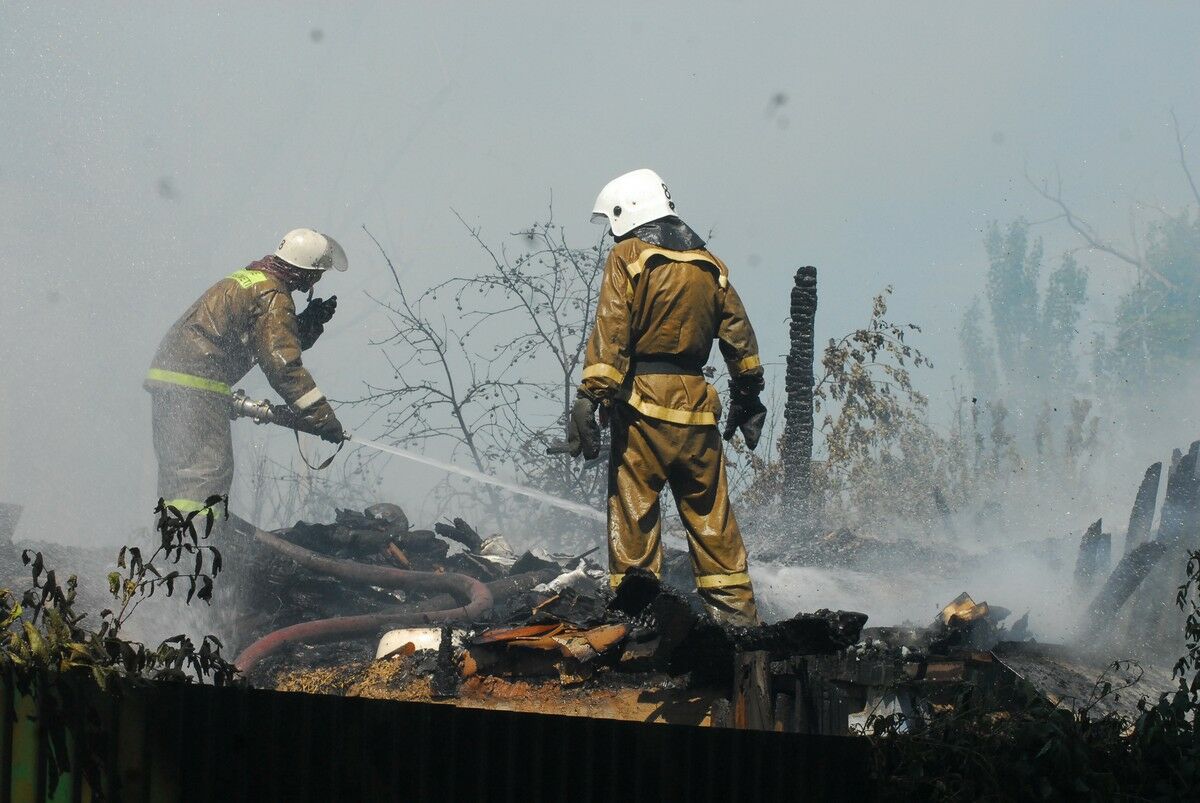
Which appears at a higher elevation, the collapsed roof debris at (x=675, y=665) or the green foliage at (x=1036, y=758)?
the collapsed roof debris at (x=675, y=665)

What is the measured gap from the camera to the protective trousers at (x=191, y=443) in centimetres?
772

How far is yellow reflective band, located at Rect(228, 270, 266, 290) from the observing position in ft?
25.4

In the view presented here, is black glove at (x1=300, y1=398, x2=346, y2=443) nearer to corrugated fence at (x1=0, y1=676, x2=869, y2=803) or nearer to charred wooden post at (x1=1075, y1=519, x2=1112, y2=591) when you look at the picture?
corrugated fence at (x1=0, y1=676, x2=869, y2=803)

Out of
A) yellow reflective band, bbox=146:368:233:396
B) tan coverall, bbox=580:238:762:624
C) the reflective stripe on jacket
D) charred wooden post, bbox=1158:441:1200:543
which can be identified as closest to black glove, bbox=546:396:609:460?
the reflective stripe on jacket

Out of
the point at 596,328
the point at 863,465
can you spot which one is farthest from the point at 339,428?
the point at 863,465

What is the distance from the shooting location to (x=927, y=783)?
267cm

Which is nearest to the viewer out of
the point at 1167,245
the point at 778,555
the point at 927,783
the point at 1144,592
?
the point at 927,783

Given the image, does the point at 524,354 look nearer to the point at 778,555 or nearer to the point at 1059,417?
the point at 778,555

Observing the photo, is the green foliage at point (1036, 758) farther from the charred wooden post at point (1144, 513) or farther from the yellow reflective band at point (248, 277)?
the charred wooden post at point (1144, 513)

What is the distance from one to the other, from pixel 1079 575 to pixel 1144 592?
974 mm

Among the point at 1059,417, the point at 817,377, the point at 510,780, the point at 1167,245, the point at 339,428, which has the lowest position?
the point at 510,780

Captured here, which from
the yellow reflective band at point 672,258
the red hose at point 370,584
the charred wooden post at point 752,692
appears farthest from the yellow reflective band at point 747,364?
the red hose at point 370,584

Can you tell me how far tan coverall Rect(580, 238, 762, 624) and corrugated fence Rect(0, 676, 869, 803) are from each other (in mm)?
2933

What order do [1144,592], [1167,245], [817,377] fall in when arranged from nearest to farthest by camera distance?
[1144,592] < [817,377] < [1167,245]
